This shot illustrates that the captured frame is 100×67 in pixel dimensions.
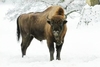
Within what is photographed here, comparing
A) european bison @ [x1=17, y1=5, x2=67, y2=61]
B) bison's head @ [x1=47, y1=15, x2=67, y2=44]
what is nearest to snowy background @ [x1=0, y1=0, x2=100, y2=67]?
european bison @ [x1=17, y1=5, x2=67, y2=61]

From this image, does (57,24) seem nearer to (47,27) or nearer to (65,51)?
(47,27)

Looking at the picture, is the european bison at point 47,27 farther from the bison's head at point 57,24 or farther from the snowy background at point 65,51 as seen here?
the snowy background at point 65,51

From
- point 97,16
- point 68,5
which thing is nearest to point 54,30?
point 97,16

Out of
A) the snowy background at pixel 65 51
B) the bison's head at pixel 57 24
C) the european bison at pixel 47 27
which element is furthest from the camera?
the snowy background at pixel 65 51

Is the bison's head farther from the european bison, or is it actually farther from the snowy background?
the snowy background

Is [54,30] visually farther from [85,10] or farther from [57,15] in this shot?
[85,10]

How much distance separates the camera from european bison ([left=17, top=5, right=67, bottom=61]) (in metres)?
9.61

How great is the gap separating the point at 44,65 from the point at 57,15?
1.48m

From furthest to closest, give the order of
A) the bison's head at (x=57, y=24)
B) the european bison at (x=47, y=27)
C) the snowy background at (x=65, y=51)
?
1. the snowy background at (x=65, y=51)
2. the european bison at (x=47, y=27)
3. the bison's head at (x=57, y=24)

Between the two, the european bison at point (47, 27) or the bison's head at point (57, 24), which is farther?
the european bison at point (47, 27)

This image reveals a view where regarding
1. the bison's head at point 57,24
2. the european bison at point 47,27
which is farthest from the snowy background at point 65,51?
the bison's head at point 57,24

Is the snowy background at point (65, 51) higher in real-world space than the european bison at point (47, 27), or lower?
lower

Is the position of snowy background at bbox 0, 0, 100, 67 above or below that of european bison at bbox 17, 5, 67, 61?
below

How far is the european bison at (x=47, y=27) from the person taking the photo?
961 cm
